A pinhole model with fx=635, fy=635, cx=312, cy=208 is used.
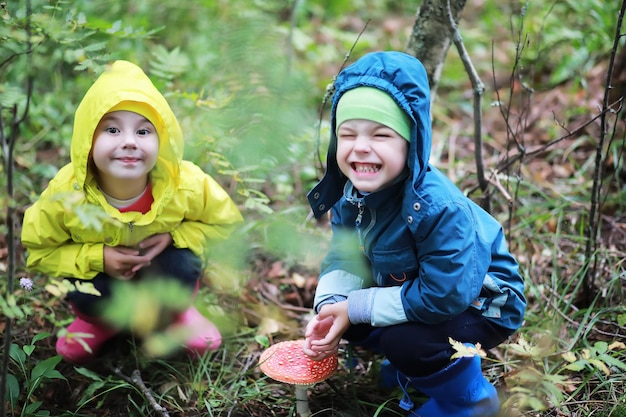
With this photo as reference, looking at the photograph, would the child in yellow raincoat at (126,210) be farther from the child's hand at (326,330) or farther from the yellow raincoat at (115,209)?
the child's hand at (326,330)

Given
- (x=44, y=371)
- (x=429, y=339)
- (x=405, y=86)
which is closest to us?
(x=405, y=86)

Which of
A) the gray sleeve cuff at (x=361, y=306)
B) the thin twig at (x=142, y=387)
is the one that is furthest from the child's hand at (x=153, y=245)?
the gray sleeve cuff at (x=361, y=306)

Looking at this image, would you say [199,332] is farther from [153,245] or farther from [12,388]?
[12,388]

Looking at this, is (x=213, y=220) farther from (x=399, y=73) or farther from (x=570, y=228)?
(x=570, y=228)

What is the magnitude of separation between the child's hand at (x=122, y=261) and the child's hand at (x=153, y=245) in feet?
0.06

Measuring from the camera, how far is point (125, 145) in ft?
7.36

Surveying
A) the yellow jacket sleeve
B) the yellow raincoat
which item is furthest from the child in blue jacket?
the yellow jacket sleeve

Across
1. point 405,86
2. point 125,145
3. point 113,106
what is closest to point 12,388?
point 125,145

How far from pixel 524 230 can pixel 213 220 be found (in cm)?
160

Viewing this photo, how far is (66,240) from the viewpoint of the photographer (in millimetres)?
2463

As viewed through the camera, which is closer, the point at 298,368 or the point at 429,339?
the point at 429,339

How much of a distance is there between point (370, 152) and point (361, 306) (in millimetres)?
531

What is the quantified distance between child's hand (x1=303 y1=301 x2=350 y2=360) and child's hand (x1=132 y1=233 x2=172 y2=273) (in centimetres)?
72

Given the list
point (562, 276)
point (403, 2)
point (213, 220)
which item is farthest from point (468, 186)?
point (403, 2)
